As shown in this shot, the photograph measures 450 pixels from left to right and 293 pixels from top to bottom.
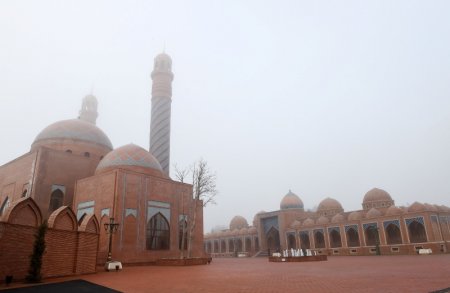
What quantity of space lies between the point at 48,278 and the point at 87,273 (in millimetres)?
2705

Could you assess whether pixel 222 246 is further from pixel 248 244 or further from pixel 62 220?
pixel 62 220

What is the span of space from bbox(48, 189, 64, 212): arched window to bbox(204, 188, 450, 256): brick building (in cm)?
2735

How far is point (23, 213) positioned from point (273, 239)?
133 ft

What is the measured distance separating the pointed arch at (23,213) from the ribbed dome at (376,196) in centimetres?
3890

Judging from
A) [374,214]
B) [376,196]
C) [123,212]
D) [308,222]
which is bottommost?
[123,212]

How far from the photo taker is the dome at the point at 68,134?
30.2m

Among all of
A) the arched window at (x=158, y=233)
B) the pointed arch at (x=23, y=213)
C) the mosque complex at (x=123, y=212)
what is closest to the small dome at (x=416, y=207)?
the mosque complex at (x=123, y=212)

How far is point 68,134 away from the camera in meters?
30.4

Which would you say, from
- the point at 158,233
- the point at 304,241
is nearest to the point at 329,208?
the point at 304,241

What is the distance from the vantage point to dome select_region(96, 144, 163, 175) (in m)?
25.8

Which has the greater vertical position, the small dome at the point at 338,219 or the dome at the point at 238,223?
the dome at the point at 238,223

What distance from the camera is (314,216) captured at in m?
46.4

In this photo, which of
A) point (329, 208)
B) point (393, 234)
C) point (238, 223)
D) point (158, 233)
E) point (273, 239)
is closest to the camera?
point (158, 233)

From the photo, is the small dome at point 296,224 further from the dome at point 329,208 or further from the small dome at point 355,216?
the small dome at point 355,216
